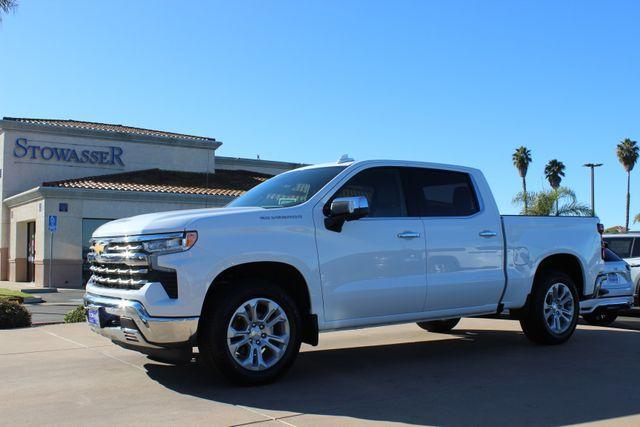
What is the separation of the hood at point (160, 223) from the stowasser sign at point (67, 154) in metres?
25.4

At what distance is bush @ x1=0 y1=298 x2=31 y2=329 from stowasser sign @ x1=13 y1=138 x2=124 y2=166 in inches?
786

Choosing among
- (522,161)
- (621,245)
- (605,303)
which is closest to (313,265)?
(605,303)

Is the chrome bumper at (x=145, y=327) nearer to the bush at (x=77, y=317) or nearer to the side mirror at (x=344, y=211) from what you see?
the side mirror at (x=344, y=211)

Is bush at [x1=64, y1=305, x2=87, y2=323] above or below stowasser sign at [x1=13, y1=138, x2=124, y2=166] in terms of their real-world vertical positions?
below

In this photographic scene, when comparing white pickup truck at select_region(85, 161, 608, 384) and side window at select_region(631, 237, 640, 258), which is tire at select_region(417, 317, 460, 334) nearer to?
white pickup truck at select_region(85, 161, 608, 384)

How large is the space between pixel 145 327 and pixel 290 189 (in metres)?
2.09

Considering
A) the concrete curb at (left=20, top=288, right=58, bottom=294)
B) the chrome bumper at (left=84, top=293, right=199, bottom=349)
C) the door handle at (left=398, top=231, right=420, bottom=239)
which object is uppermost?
the door handle at (left=398, top=231, right=420, bottom=239)

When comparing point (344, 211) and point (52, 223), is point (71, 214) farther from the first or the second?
point (344, 211)

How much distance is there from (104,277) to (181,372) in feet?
3.98

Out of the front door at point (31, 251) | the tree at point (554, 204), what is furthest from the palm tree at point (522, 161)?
the front door at point (31, 251)

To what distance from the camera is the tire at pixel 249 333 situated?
5402 mm

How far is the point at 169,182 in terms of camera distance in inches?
1212

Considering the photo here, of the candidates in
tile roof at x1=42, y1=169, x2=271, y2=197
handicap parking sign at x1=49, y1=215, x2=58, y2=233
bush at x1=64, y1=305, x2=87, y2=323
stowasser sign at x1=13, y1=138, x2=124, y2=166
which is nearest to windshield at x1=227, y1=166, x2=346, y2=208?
bush at x1=64, y1=305, x2=87, y2=323

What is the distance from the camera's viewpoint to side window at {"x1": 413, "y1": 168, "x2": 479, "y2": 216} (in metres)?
6.92
